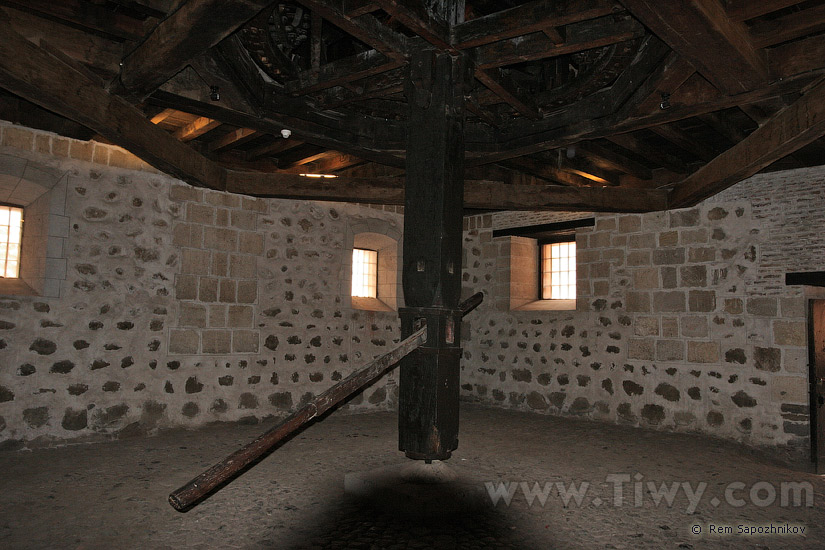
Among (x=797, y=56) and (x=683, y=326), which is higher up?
(x=797, y=56)

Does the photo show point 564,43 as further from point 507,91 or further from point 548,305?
point 548,305

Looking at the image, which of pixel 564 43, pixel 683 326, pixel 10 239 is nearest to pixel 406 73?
pixel 564 43

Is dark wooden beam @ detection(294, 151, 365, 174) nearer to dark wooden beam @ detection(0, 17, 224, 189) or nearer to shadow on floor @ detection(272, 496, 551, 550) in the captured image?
dark wooden beam @ detection(0, 17, 224, 189)

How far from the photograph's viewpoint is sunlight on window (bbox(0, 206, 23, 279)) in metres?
4.70

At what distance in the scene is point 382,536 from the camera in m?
2.73

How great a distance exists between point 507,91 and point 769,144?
182 cm

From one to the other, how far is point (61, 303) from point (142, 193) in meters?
1.21

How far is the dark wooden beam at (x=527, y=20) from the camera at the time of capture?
2904 mm

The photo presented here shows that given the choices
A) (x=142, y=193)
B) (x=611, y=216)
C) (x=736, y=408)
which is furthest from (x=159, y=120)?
(x=736, y=408)

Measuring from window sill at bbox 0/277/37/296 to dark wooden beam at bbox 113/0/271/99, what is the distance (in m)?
2.07

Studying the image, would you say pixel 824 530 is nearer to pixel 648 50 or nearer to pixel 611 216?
pixel 648 50

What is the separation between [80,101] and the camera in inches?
130

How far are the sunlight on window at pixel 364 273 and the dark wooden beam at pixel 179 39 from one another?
3750mm

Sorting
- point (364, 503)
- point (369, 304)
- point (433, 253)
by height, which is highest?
point (433, 253)
